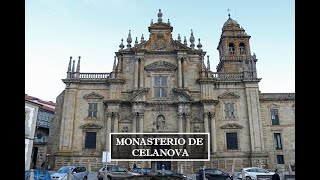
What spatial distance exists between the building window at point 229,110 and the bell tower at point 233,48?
8910mm

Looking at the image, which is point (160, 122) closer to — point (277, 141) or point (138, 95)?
point (138, 95)

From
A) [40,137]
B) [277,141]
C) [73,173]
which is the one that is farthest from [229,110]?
[40,137]

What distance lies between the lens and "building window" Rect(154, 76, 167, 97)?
110ft

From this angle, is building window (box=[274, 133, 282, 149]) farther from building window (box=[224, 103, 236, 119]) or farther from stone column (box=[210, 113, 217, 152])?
stone column (box=[210, 113, 217, 152])

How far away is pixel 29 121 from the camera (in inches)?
1147

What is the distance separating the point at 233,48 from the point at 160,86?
1627cm

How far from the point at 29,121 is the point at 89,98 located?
7.49m

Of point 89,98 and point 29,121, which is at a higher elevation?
point 89,98

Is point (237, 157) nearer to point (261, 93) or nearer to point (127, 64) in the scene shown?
point (261, 93)

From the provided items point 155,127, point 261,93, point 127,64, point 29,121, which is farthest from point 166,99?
point 29,121

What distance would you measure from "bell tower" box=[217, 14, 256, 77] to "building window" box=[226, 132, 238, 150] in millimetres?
12023

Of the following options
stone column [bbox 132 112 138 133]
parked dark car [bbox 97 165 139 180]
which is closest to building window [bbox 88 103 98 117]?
stone column [bbox 132 112 138 133]
